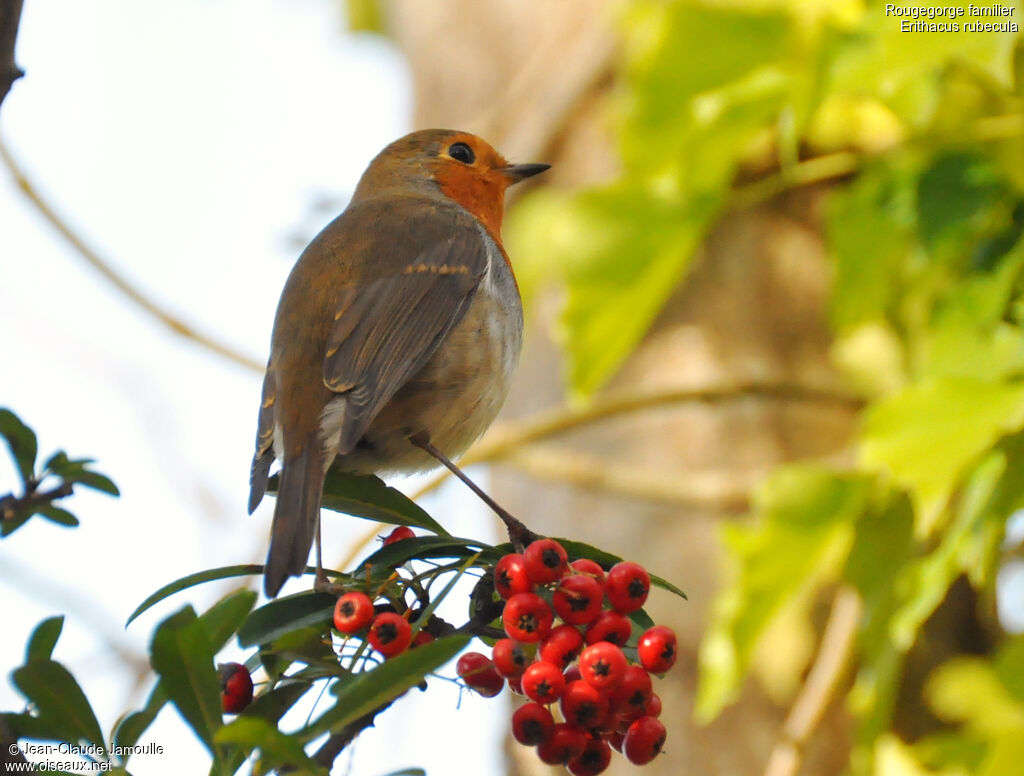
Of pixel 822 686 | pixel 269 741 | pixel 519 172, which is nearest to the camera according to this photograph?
pixel 269 741

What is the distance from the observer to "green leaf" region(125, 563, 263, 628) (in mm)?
1559

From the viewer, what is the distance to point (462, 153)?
391 centimetres

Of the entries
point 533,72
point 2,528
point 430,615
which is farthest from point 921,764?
point 533,72

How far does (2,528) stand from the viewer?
1.41 m

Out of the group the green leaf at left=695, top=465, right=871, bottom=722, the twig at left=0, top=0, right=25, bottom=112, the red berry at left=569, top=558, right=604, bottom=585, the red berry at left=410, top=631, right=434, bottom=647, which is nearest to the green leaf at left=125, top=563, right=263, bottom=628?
the red berry at left=410, top=631, right=434, bottom=647

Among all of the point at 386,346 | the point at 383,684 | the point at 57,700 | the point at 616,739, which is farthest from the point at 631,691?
the point at 386,346

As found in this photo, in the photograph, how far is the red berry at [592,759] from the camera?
1631mm

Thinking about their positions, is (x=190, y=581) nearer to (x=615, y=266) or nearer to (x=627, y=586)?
(x=627, y=586)

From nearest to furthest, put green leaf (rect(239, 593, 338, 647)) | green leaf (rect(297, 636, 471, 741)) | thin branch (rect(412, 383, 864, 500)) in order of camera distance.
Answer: green leaf (rect(297, 636, 471, 741))
green leaf (rect(239, 593, 338, 647))
thin branch (rect(412, 383, 864, 500))

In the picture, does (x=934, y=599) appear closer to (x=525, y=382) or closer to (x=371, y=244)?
(x=371, y=244)

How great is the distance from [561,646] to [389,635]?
245 mm

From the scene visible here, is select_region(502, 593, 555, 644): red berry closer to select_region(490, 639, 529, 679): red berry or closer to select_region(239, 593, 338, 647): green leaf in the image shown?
select_region(490, 639, 529, 679): red berry

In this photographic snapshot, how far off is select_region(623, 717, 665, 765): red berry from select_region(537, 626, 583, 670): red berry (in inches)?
5.2

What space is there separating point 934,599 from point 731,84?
1.21 m
